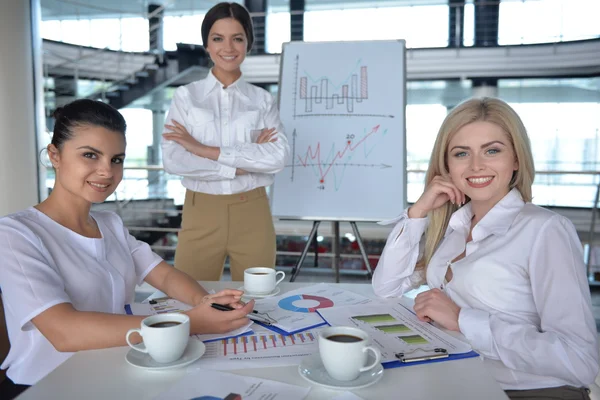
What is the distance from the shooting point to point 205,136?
203cm

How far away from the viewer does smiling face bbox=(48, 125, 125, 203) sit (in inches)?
45.3

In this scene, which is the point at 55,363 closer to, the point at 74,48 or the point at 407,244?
the point at 407,244

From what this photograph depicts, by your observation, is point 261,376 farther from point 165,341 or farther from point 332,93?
point 332,93

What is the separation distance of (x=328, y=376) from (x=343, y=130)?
2017 millimetres

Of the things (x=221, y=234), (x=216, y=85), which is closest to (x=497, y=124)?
(x=221, y=234)

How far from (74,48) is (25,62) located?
4.66 meters

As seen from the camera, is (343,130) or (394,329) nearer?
(394,329)

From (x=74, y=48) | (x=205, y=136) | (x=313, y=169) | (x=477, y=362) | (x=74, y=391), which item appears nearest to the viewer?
(x=74, y=391)

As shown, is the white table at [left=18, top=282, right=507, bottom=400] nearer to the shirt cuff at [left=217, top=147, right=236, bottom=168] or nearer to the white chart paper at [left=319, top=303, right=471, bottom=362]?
the white chart paper at [left=319, top=303, right=471, bottom=362]

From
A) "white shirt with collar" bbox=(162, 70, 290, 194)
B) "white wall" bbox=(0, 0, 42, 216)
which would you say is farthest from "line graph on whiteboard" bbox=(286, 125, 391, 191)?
"white wall" bbox=(0, 0, 42, 216)

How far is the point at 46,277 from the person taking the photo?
961mm

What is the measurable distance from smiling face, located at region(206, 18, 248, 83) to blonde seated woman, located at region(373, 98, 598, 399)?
3.31ft

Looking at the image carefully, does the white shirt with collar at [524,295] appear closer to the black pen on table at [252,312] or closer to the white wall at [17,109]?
the black pen on table at [252,312]

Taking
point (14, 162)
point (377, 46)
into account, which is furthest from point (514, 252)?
point (14, 162)
